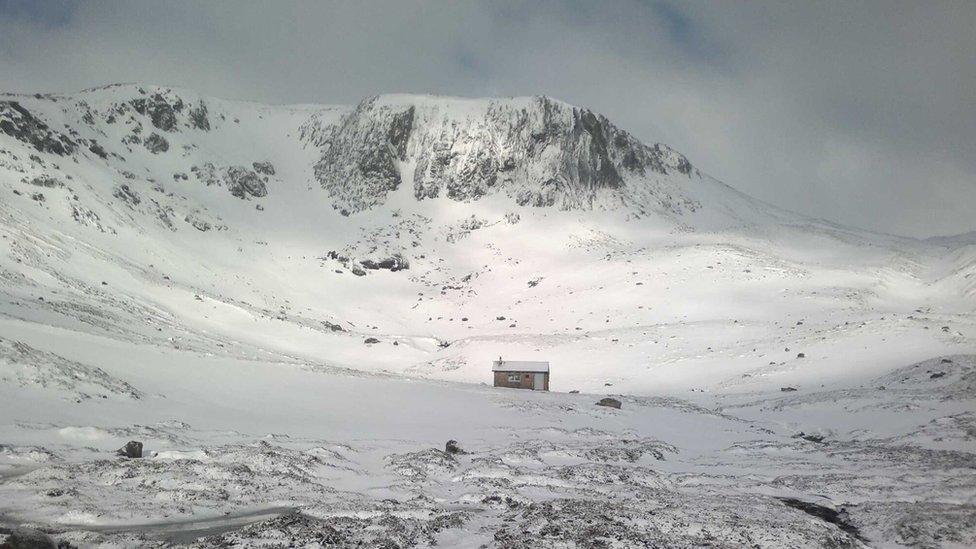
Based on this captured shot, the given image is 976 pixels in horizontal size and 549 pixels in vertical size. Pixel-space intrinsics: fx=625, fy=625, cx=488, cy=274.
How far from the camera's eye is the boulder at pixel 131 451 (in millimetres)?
16281

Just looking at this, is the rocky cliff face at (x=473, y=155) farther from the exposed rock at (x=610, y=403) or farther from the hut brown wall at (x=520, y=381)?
the exposed rock at (x=610, y=403)

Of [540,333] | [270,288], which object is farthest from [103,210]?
[540,333]

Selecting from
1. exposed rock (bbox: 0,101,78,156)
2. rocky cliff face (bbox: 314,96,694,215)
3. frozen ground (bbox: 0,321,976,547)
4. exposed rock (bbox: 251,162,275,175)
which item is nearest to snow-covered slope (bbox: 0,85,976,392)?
exposed rock (bbox: 0,101,78,156)

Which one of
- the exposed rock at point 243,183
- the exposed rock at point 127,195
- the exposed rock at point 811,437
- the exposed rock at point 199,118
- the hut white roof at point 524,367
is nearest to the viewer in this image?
the exposed rock at point 811,437

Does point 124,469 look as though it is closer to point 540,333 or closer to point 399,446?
point 399,446

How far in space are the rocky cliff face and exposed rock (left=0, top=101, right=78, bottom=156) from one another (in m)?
48.8

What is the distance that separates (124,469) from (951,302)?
88.0 m

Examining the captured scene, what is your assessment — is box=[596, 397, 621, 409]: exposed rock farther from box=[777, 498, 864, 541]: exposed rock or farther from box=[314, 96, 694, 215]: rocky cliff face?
box=[314, 96, 694, 215]: rocky cliff face

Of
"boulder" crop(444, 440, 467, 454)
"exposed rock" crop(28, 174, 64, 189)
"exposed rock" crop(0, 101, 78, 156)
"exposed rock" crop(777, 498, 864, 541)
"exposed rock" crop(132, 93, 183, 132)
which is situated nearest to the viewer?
"exposed rock" crop(777, 498, 864, 541)

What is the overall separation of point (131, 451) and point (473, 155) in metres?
124

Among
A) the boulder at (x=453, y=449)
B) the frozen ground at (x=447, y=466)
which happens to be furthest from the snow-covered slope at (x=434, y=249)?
the boulder at (x=453, y=449)

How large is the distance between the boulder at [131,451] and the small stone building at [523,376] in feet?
116

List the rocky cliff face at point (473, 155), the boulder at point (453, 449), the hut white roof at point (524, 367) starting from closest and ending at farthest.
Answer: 1. the boulder at point (453, 449)
2. the hut white roof at point (524, 367)
3. the rocky cliff face at point (473, 155)

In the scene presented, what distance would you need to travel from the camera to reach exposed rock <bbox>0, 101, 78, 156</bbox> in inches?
3509
